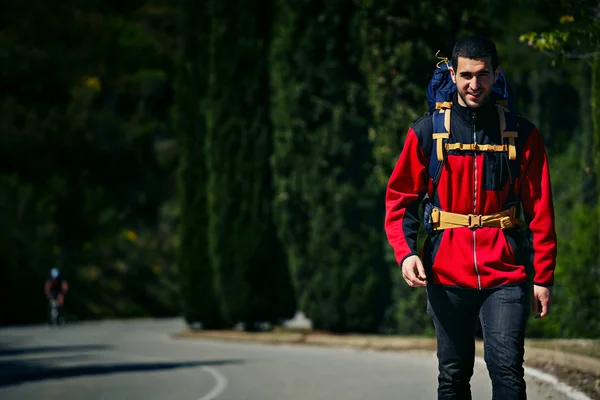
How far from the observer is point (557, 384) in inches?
487

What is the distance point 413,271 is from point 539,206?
699mm

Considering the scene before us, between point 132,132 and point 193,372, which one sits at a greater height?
point 132,132

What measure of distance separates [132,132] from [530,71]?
1322cm

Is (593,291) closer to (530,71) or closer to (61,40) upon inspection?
(530,71)

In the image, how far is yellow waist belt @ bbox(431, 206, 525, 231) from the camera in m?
6.73

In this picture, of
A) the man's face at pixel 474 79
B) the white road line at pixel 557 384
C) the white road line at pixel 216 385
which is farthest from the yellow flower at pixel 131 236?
the man's face at pixel 474 79

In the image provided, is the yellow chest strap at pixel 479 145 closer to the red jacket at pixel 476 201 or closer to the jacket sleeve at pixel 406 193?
the red jacket at pixel 476 201

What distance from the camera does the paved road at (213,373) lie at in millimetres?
13641

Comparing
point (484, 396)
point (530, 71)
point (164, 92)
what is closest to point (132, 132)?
point (164, 92)

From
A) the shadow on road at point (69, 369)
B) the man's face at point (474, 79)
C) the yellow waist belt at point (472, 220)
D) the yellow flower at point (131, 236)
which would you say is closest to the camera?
the man's face at point (474, 79)

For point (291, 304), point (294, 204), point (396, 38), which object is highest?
point (396, 38)

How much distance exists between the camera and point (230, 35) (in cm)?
2544

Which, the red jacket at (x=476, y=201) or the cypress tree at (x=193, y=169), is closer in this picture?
the red jacket at (x=476, y=201)

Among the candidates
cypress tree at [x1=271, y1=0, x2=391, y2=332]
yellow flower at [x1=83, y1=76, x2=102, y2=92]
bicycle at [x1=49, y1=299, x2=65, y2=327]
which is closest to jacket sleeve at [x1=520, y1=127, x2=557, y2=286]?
cypress tree at [x1=271, y1=0, x2=391, y2=332]
